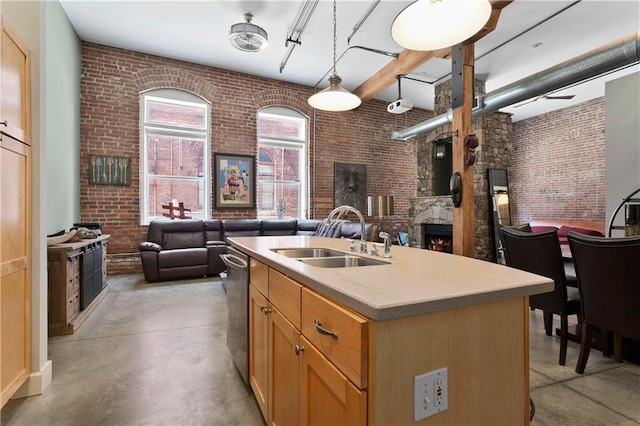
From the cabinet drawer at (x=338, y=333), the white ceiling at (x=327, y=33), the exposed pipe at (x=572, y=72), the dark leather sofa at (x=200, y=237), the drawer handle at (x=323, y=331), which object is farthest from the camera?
the dark leather sofa at (x=200, y=237)

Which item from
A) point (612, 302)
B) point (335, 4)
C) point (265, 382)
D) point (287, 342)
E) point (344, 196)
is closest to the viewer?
point (287, 342)

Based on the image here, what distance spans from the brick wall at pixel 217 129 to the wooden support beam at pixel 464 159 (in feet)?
13.5

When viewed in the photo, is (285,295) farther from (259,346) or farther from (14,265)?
(14,265)

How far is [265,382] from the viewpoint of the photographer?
4.90ft

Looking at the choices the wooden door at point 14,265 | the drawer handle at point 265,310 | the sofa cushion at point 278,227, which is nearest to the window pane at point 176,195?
the sofa cushion at point 278,227

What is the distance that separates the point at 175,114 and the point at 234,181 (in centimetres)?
155

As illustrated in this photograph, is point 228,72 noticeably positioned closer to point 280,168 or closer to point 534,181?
point 280,168

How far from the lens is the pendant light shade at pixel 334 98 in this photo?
9.14ft

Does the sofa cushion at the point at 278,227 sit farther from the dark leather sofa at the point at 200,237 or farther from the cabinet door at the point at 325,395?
the cabinet door at the point at 325,395

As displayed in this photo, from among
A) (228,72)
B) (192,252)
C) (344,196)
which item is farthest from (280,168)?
(192,252)

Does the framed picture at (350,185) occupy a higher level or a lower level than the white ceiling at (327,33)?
lower

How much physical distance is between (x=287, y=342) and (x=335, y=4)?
3.99 meters

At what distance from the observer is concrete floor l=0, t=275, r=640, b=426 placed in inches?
65.6

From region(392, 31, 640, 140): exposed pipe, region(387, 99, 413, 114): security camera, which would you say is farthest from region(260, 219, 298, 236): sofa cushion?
region(392, 31, 640, 140): exposed pipe
